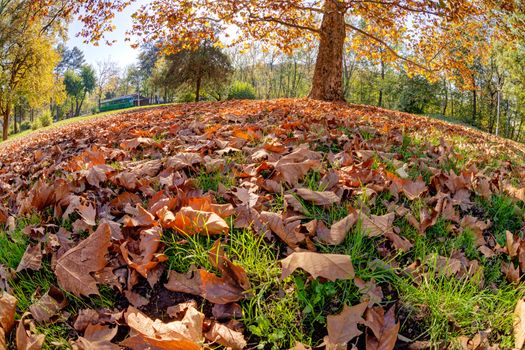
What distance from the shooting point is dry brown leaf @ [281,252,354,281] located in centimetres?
127

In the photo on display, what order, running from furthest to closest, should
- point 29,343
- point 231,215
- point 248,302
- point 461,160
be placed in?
point 461,160 → point 231,215 → point 248,302 → point 29,343

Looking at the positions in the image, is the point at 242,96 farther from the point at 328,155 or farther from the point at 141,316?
the point at 141,316

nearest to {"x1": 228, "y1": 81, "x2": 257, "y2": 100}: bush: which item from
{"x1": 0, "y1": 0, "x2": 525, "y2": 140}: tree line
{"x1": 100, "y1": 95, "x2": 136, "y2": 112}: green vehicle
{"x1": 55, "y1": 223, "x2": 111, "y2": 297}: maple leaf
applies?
{"x1": 0, "y1": 0, "x2": 525, "y2": 140}: tree line

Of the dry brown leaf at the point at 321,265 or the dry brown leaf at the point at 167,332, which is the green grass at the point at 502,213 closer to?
the dry brown leaf at the point at 321,265

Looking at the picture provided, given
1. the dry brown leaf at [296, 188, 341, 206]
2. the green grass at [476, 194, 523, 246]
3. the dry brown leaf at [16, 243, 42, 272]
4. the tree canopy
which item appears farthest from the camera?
the tree canopy

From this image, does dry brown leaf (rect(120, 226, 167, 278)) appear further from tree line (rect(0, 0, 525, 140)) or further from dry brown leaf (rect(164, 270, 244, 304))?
tree line (rect(0, 0, 525, 140))

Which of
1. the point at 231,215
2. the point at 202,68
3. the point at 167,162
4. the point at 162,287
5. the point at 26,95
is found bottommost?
the point at 162,287

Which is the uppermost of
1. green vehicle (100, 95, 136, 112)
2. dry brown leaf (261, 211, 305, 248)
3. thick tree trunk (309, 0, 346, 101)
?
green vehicle (100, 95, 136, 112)

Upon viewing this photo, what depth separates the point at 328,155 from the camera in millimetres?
2572

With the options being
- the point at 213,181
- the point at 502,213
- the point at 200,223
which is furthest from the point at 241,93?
the point at 200,223

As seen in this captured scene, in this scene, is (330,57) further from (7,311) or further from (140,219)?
(7,311)

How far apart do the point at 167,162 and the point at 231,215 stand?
0.98 metres

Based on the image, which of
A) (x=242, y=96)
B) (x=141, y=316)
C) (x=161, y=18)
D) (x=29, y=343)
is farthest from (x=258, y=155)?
(x=242, y=96)

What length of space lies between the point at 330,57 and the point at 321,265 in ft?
23.7
